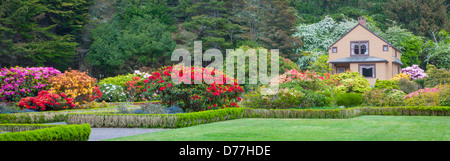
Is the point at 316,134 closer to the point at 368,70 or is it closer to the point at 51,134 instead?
the point at 51,134

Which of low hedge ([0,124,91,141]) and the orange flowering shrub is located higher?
the orange flowering shrub

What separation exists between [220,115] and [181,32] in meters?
29.9

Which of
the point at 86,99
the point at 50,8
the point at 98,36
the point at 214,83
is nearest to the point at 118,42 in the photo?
the point at 98,36

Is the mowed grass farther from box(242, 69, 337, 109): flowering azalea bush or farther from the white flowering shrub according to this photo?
the white flowering shrub

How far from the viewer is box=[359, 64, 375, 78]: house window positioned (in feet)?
116

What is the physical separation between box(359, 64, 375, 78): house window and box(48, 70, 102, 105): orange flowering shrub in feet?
81.9

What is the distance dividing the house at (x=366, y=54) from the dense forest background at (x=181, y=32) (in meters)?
2.26

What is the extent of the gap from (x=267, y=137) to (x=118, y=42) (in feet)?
111

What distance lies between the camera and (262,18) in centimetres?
4300

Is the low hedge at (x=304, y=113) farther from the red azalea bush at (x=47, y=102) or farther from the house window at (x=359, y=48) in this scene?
the house window at (x=359, y=48)

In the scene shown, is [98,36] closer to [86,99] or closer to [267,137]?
[86,99]

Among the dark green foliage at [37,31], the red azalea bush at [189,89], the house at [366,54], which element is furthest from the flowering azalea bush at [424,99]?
the dark green foliage at [37,31]

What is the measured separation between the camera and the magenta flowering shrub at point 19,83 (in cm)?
1616

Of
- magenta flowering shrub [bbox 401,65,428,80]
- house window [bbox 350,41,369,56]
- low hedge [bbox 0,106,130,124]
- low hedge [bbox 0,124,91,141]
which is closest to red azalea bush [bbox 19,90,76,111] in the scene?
low hedge [bbox 0,106,130,124]
